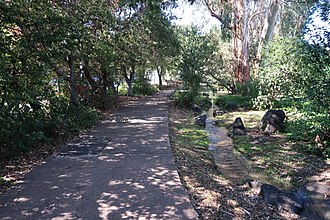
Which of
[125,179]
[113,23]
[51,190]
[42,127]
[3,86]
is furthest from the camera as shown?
[113,23]

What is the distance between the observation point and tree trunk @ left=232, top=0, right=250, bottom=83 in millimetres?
16031

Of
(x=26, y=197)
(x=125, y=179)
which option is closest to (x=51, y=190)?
(x=26, y=197)

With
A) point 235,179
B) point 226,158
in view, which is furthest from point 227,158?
point 235,179

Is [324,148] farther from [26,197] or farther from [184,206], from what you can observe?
[26,197]

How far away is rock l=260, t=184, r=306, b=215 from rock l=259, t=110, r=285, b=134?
4.61 metres

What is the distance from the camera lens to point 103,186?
3.97 meters

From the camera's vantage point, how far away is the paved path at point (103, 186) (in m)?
3.25

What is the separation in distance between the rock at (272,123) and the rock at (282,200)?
461cm

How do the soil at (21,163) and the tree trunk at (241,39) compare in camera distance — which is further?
the tree trunk at (241,39)

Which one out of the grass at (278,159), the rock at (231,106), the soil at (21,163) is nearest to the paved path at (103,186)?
the soil at (21,163)

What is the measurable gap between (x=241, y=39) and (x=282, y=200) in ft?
45.7

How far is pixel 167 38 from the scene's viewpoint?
13453mm

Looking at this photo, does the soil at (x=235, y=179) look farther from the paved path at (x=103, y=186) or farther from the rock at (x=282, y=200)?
the paved path at (x=103, y=186)

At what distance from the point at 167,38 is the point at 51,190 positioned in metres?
10.9
